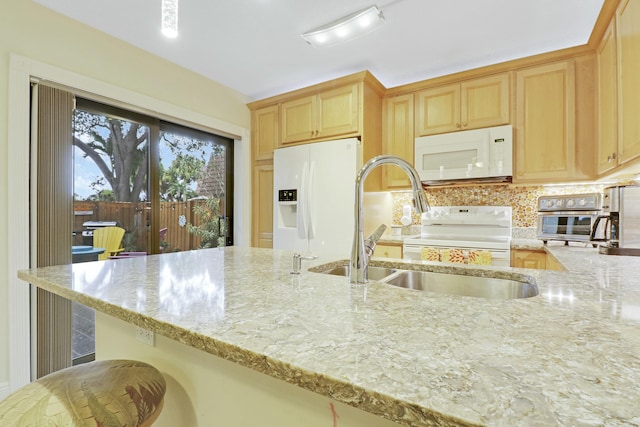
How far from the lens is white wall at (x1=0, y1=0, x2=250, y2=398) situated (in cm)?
188

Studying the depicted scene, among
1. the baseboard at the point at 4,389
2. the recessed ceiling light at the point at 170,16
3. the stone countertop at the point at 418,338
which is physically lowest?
the baseboard at the point at 4,389

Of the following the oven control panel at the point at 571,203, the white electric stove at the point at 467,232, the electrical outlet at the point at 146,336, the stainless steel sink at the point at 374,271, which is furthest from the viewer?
the white electric stove at the point at 467,232

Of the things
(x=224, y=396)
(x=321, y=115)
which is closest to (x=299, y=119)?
(x=321, y=115)

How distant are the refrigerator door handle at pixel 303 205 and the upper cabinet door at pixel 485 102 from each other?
4.96 feet

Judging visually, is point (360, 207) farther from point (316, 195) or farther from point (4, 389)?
point (4, 389)

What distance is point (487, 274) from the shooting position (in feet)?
3.88

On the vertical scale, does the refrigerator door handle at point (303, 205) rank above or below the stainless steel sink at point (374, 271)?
above

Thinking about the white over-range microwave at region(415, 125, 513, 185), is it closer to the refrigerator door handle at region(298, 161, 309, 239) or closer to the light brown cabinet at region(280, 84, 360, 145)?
the light brown cabinet at region(280, 84, 360, 145)

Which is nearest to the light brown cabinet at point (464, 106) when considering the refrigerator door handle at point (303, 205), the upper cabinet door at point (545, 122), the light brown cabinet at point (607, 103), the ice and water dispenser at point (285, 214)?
the upper cabinet door at point (545, 122)

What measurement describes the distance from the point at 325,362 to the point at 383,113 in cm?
307

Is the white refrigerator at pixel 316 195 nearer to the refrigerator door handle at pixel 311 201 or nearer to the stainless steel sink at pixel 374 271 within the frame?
the refrigerator door handle at pixel 311 201

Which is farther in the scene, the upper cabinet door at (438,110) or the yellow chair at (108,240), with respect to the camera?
the upper cabinet door at (438,110)

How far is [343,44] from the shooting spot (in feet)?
8.10

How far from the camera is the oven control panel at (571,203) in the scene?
2111mm
